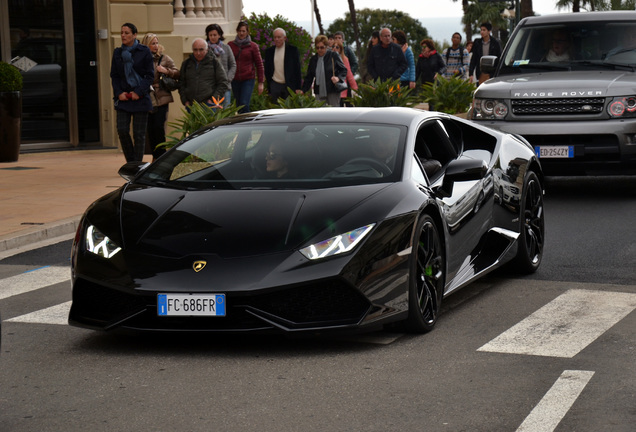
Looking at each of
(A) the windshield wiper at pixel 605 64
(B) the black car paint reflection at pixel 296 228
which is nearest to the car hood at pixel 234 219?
(B) the black car paint reflection at pixel 296 228

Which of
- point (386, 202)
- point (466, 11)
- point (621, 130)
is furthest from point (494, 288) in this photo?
point (466, 11)

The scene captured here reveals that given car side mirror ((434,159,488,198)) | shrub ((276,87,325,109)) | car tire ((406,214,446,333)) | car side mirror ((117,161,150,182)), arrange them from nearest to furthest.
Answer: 1. car tire ((406,214,446,333))
2. car side mirror ((434,159,488,198))
3. car side mirror ((117,161,150,182))
4. shrub ((276,87,325,109))

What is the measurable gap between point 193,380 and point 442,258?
75.7 inches

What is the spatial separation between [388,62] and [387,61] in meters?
0.03

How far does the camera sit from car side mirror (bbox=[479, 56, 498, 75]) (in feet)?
47.6

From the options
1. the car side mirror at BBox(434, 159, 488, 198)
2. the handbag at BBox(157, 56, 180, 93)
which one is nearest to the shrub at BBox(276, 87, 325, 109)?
the handbag at BBox(157, 56, 180, 93)

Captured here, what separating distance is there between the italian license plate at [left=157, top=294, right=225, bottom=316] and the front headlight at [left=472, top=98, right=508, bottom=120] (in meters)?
8.18

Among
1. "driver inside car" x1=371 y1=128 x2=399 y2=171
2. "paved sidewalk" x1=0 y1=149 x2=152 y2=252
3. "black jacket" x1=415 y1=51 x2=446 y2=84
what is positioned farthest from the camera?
"black jacket" x1=415 y1=51 x2=446 y2=84

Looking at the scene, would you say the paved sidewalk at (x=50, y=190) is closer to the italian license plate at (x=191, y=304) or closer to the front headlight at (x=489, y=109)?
the front headlight at (x=489, y=109)

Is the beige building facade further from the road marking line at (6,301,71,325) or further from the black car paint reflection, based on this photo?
the black car paint reflection

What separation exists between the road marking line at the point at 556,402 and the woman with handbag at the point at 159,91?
1148cm

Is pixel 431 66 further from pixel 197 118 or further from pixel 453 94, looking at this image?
pixel 197 118

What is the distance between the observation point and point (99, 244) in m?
6.53

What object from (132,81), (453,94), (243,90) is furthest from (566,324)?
(453,94)
